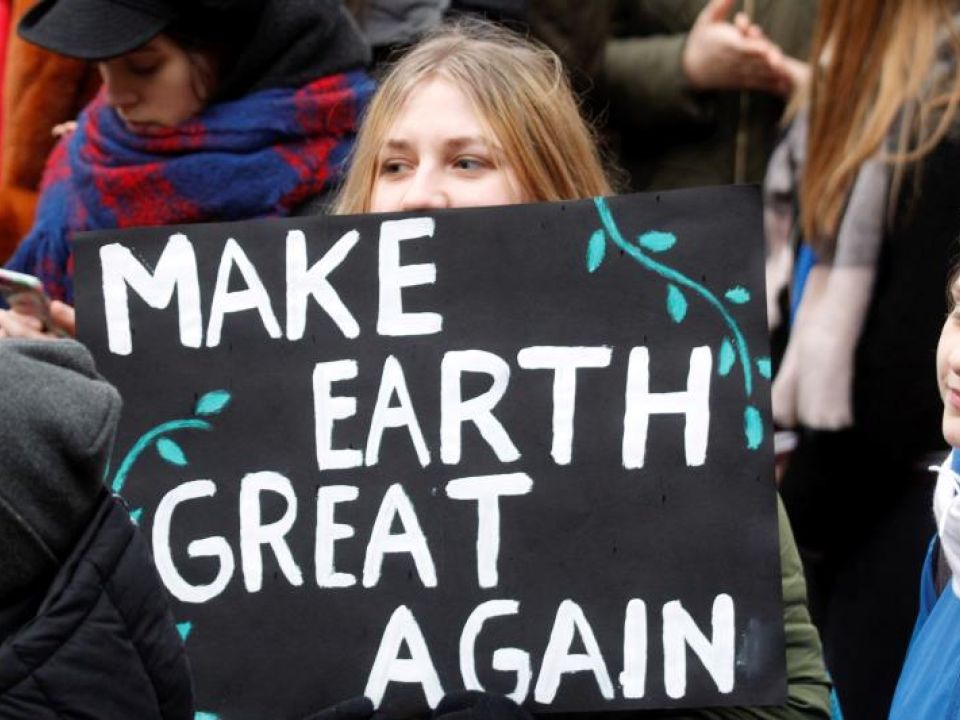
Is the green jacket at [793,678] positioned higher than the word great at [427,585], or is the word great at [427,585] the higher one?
the word great at [427,585]

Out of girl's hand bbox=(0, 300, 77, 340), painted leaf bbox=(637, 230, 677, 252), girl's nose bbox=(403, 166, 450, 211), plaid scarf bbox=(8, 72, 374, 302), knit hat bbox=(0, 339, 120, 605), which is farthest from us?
plaid scarf bbox=(8, 72, 374, 302)

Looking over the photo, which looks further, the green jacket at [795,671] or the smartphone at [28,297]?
the smartphone at [28,297]

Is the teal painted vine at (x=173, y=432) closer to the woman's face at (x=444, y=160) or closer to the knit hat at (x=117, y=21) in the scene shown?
the woman's face at (x=444, y=160)

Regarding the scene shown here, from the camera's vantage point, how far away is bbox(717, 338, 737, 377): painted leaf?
2.02m

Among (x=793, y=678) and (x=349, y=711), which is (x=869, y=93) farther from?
(x=349, y=711)

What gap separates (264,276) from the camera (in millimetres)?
2129

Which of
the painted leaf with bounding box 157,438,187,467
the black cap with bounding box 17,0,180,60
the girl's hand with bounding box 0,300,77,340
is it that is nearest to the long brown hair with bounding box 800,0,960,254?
the black cap with bounding box 17,0,180,60

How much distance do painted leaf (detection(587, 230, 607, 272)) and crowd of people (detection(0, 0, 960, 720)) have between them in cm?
28

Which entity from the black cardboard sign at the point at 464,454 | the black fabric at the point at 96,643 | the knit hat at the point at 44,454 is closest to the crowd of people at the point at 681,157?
the black cardboard sign at the point at 464,454

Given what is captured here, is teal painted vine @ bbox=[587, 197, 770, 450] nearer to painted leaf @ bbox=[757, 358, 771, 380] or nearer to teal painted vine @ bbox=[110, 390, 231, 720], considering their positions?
painted leaf @ bbox=[757, 358, 771, 380]

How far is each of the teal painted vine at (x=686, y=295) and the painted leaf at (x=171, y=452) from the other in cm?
53

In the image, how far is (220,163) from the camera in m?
3.03

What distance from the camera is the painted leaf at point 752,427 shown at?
200 cm

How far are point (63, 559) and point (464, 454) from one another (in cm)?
63
